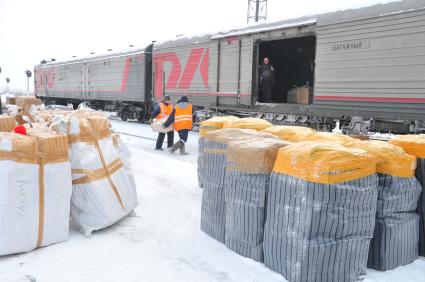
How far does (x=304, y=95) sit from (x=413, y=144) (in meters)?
8.44

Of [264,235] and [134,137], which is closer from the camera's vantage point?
[264,235]

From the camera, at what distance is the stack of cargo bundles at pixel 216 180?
4.27 meters

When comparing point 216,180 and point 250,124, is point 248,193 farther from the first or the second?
point 250,124

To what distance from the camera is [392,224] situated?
3688 mm

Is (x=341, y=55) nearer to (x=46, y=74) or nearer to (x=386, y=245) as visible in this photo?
(x=386, y=245)

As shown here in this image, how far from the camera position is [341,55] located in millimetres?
10055

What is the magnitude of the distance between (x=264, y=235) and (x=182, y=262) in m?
0.76

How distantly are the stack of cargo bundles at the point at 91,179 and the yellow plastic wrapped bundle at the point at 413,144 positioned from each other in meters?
2.98

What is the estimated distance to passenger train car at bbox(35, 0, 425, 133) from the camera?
8812 millimetres

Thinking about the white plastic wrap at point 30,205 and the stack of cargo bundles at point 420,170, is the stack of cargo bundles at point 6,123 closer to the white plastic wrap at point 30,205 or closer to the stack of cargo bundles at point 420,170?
the white plastic wrap at point 30,205

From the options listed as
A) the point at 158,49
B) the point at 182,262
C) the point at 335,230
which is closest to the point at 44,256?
the point at 182,262

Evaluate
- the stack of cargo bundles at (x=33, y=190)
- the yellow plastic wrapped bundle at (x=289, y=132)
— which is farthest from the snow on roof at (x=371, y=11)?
the stack of cargo bundles at (x=33, y=190)

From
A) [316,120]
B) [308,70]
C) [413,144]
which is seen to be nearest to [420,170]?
[413,144]

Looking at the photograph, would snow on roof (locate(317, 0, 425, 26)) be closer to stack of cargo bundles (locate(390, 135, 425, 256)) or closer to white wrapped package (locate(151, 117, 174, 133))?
white wrapped package (locate(151, 117, 174, 133))
